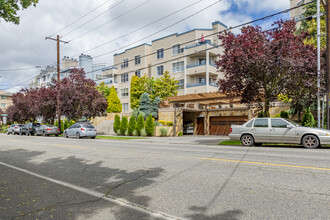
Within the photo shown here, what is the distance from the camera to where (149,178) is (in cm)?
621

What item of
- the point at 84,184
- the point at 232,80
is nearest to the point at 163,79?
the point at 232,80

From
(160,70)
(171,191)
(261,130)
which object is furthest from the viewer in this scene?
(160,70)

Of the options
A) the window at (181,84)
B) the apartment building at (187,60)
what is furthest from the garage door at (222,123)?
the window at (181,84)

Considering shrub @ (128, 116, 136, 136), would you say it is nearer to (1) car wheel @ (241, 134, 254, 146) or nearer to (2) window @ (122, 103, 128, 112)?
(1) car wheel @ (241, 134, 254, 146)

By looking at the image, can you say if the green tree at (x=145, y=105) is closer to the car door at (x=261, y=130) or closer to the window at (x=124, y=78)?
the window at (x=124, y=78)

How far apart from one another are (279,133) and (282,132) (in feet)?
0.50

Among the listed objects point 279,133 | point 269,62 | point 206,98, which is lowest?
point 279,133

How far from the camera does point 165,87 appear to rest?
38.9 meters

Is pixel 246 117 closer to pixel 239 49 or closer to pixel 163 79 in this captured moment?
pixel 239 49

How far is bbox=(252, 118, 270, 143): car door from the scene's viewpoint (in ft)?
43.3

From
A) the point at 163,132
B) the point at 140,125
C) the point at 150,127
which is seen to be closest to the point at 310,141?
the point at 163,132

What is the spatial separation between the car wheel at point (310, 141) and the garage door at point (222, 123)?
47.9 ft

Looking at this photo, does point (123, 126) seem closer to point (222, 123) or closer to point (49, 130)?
point (49, 130)

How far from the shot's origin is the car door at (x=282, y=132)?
1248 cm
